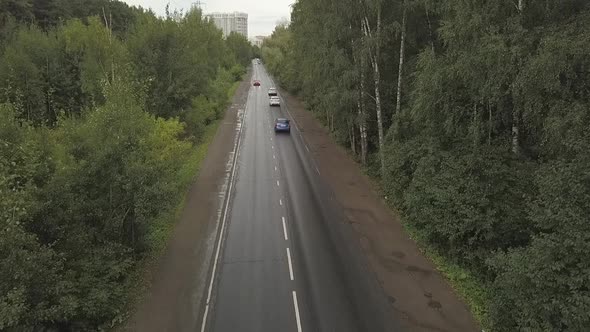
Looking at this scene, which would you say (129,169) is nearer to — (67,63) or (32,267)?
(32,267)

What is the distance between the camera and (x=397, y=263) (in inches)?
610

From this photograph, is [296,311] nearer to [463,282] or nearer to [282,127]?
[463,282]

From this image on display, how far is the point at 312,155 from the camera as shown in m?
30.3

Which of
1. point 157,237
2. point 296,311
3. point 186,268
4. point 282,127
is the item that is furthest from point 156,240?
point 282,127

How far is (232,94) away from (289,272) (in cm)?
5284

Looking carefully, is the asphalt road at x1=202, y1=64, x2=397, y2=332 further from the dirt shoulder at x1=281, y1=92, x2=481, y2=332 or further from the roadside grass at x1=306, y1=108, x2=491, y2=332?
the roadside grass at x1=306, y1=108, x2=491, y2=332

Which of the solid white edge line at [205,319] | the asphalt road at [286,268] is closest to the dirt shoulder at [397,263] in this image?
the asphalt road at [286,268]

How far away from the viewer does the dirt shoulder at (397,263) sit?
12.4 metres

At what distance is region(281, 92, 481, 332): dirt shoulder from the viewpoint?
12406mm

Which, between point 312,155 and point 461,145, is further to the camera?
point 312,155

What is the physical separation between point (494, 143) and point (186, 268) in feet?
40.3

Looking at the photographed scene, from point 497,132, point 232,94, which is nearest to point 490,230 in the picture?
point 497,132

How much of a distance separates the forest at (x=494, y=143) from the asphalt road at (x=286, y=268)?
338cm

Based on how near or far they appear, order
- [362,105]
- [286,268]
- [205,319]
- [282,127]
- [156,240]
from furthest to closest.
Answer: [282,127] → [362,105] → [156,240] → [286,268] → [205,319]
